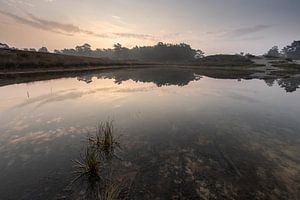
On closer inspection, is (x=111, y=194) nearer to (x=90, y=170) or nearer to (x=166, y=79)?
(x=90, y=170)

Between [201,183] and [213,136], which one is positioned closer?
[201,183]

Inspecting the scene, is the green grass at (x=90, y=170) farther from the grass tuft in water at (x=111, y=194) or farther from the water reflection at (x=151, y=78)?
the water reflection at (x=151, y=78)

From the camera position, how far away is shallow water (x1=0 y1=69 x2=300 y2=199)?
612cm

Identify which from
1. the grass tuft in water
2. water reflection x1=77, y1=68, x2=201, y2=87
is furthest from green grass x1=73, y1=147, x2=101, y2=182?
water reflection x1=77, y1=68, x2=201, y2=87

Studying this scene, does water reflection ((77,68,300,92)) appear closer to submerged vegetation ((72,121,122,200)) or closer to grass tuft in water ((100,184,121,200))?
submerged vegetation ((72,121,122,200))

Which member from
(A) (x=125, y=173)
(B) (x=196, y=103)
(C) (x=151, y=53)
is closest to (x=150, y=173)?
(A) (x=125, y=173)

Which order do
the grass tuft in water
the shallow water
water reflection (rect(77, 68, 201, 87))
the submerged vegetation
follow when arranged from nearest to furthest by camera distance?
the grass tuft in water < the submerged vegetation < the shallow water < water reflection (rect(77, 68, 201, 87))

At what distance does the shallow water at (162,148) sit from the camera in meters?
6.12

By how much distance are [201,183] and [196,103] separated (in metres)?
12.1

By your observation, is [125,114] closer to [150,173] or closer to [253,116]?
[150,173]

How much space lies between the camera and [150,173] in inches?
272

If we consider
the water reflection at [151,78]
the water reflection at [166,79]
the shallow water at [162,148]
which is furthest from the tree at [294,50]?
the shallow water at [162,148]

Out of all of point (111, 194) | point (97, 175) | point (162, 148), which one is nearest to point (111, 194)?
point (111, 194)

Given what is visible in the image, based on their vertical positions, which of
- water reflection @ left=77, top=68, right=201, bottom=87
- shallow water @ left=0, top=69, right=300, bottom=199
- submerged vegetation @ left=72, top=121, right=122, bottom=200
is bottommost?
water reflection @ left=77, top=68, right=201, bottom=87
